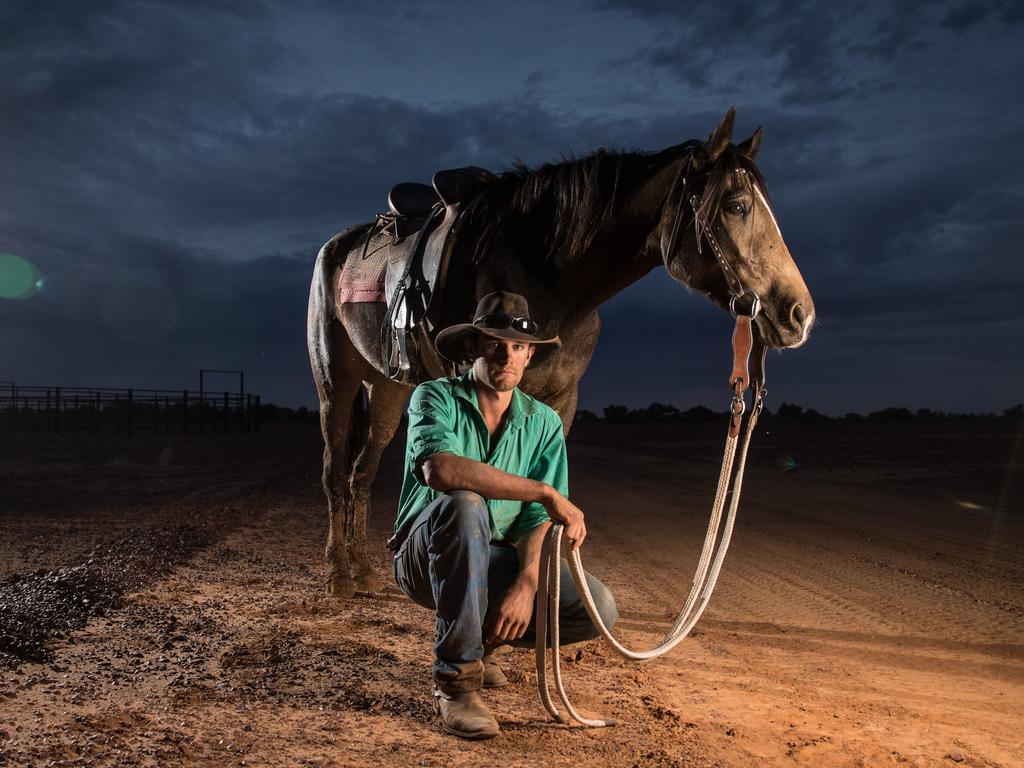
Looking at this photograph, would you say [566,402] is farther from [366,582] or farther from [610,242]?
[366,582]

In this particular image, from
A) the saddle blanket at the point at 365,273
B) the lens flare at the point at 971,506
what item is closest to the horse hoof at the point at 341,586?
the saddle blanket at the point at 365,273

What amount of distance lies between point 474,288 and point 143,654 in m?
2.31

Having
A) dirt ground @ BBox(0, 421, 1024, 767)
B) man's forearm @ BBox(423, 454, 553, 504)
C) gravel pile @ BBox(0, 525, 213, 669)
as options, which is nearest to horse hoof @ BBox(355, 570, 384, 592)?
dirt ground @ BBox(0, 421, 1024, 767)

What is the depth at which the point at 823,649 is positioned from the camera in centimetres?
404

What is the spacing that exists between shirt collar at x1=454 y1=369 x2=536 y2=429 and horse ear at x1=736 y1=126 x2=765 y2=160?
5.18 feet

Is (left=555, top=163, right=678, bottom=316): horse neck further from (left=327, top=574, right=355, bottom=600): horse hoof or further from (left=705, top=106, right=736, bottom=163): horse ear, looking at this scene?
(left=327, top=574, right=355, bottom=600): horse hoof

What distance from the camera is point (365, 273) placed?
200 inches

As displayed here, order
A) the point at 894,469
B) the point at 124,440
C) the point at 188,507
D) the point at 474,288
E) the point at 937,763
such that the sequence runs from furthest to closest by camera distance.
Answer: the point at 124,440 → the point at 894,469 → the point at 188,507 → the point at 474,288 → the point at 937,763

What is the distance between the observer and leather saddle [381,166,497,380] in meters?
4.11

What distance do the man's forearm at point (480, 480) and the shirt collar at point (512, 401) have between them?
0.32 metres

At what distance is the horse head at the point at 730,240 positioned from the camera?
3.29 metres

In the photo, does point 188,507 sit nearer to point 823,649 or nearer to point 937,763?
point 823,649

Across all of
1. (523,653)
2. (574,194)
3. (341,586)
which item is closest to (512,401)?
(574,194)

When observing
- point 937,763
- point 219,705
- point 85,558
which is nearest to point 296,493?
point 85,558
